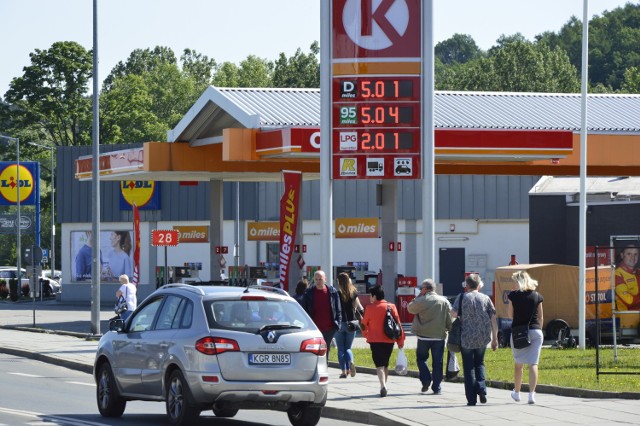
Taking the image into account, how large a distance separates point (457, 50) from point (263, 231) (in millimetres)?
123330

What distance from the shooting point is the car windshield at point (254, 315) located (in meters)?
15.8

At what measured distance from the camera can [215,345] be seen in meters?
15.5

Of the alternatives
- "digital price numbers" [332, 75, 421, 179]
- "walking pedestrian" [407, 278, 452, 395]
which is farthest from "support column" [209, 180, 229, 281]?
"walking pedestrian" [407, 278, 452, 395]

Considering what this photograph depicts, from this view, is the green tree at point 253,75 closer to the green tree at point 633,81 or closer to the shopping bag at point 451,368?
the green tree at point 633,81

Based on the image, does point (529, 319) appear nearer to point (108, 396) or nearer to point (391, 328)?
point (391, 328)

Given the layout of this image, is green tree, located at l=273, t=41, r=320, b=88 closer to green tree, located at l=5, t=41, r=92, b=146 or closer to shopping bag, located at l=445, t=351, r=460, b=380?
green tree, located at l=5, t=41, r=92, b=146

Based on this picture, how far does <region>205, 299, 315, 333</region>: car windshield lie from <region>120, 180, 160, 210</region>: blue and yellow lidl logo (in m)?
50.9

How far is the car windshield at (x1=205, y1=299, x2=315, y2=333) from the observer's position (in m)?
15.8

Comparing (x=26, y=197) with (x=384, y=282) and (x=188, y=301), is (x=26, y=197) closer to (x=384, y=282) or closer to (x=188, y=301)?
(x=384, y=282)

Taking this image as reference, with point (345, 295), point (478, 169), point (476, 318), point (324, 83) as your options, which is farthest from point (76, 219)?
point (476, 318)

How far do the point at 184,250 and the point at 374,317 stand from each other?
1913 inches

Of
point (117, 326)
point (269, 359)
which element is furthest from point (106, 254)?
point (269, 359)

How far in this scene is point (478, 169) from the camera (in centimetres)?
4344

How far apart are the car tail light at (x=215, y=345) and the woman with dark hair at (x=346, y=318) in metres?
6.72
